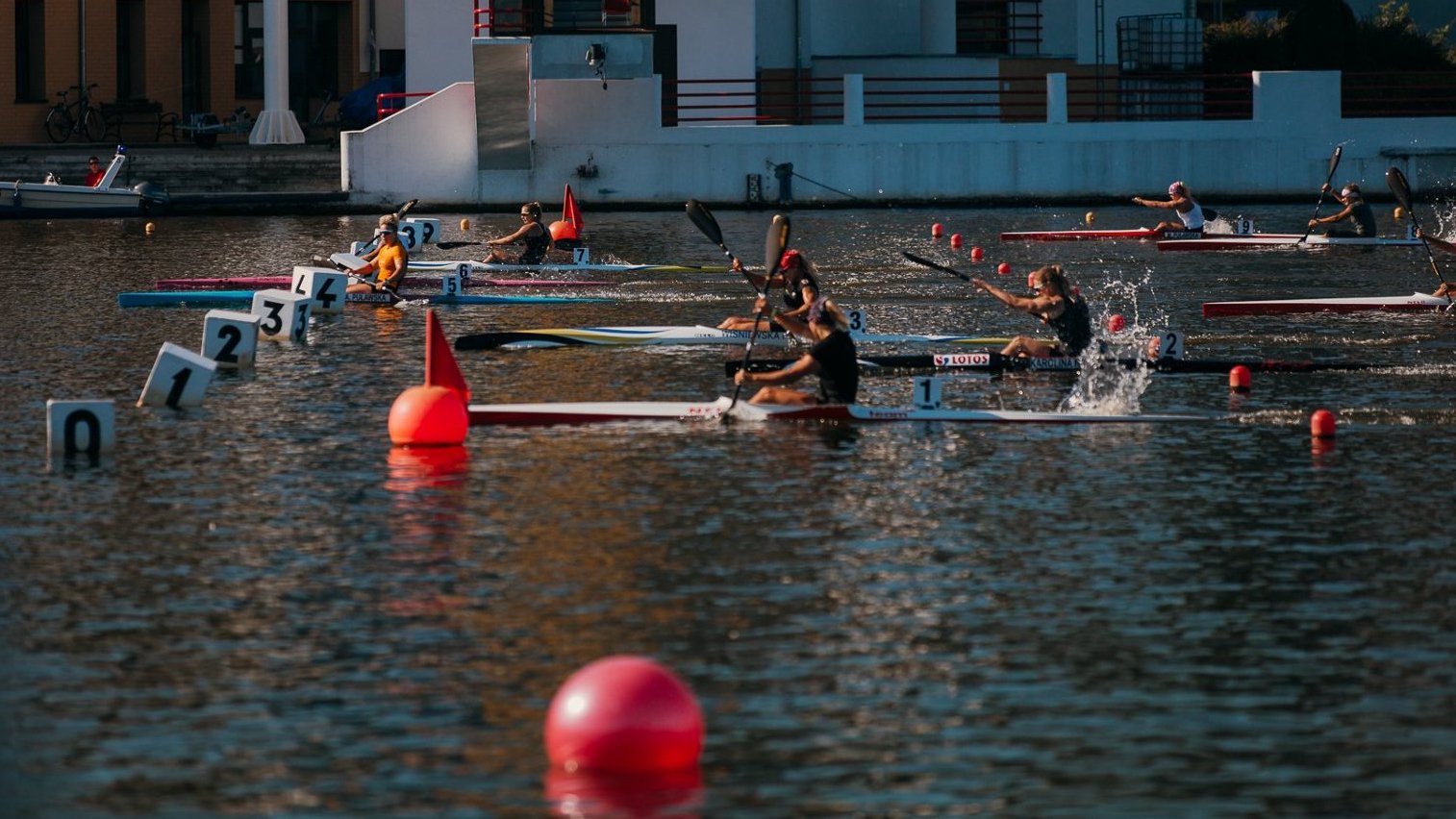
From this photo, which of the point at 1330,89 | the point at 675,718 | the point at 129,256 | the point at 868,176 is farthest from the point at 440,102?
the point at 675,718

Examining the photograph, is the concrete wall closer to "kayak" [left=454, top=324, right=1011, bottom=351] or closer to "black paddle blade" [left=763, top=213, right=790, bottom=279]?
"kayak" [left=454, top=324, right=1011, bottom=351]

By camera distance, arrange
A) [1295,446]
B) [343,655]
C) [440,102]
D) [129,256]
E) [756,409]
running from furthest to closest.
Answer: [440,102]
[129,256]
[756,409]
[1295,446]
[343,655]

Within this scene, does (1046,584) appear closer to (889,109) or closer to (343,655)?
(343,655)

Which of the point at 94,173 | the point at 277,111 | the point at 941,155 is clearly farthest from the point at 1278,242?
the point at 94,173

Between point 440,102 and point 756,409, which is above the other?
point 440,102

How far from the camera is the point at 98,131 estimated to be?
56062 mm

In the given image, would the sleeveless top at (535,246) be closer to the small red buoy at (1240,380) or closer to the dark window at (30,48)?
the small red buoy at (1240,380)

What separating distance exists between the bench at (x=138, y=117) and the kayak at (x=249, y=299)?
26.9 meters

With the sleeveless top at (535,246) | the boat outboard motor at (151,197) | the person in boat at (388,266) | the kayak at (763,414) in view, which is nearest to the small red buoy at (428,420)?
the kayak at (763,414)

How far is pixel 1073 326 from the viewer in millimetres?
21906

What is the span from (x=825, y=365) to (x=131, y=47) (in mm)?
43140

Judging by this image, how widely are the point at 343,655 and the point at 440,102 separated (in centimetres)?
3954

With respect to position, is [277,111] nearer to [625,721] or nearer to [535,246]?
[535,246]

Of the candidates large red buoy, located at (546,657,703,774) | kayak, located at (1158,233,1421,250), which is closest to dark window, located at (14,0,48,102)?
kayak, located at (1158,233,1421,250)
